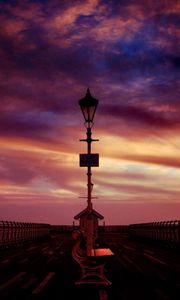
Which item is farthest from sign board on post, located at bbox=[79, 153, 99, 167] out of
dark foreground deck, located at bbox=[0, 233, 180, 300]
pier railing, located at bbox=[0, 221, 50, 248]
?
pier railing, located at bbox=[0, 221, 50, 248]

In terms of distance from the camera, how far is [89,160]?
16.1 meters

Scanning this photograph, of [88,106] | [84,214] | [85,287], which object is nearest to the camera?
[85,287]

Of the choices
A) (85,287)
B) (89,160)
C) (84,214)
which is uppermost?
(89,160)

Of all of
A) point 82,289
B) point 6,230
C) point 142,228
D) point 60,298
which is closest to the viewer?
point 60,298

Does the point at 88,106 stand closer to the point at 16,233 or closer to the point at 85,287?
the point at 85,287

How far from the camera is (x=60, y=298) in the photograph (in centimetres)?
1152

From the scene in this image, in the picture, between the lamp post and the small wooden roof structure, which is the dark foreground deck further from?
the small wooden roof structure

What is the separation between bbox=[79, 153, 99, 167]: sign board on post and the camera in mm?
16047

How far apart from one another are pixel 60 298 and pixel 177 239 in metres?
23.7

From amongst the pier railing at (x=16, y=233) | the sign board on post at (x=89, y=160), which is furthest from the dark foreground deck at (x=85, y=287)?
the pier railing at (x=16, y=233)

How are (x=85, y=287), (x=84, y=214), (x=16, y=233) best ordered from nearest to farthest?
1. (x=85, y=287)
2. (x=84, y=214)
3. (x=16, y=233)

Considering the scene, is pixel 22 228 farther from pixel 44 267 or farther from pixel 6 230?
pixel 44 267

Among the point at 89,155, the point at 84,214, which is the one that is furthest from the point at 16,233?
the point at 89,155

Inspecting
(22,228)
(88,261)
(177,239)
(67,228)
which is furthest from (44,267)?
(67,228)
